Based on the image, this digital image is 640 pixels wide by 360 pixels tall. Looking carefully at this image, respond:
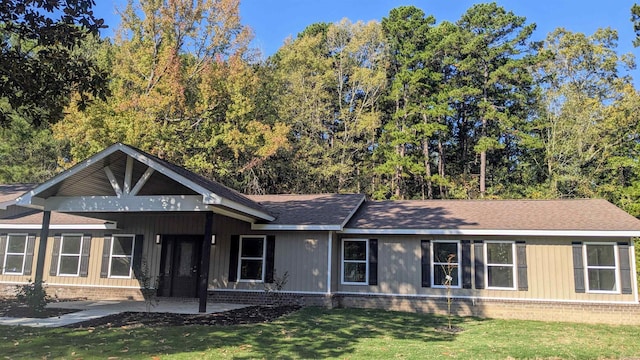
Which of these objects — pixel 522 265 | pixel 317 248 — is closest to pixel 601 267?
pixel 522 265

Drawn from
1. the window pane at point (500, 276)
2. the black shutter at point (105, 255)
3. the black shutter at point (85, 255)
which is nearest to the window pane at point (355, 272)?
the window pane at point (500, 276)

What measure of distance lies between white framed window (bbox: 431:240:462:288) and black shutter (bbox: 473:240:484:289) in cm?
42

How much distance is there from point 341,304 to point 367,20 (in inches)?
845

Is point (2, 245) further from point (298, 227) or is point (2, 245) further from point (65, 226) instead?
point (298, 227)

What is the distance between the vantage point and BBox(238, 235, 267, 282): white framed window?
46.1 ft

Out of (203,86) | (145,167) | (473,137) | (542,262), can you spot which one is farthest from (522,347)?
(473,137)

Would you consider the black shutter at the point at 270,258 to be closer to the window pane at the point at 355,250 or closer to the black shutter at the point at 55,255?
the window pane at the point at 355,250

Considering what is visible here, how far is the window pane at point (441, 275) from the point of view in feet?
44.0

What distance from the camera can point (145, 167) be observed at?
38.5ft

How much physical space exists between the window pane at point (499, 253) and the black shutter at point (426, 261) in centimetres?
161

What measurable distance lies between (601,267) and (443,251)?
3.98 meters

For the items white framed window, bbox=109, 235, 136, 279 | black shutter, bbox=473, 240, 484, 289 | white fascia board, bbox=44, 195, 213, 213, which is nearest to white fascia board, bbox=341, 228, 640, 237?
black shutter, bbox=473, 240, 484, 289

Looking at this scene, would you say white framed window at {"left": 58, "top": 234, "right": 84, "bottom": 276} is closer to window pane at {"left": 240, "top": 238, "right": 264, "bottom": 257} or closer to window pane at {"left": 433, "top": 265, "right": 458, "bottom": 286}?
window pane at {"left": 240, "top": 238, "right": 264, "bottom": 257}

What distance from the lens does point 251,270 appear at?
557 inches
